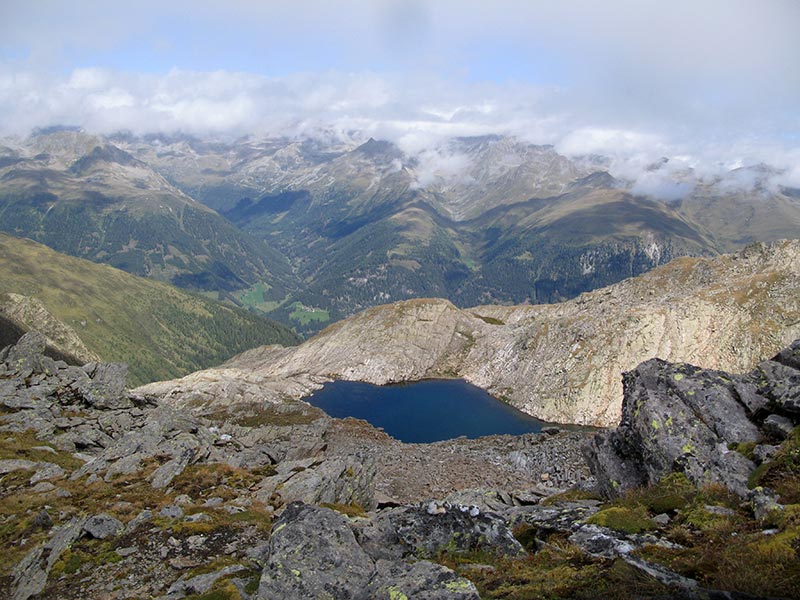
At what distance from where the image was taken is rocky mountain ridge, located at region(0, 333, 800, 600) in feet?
43.3

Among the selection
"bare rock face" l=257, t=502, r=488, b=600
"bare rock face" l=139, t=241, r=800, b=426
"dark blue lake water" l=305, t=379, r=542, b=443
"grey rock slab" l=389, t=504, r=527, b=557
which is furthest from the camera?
"dark blue lake water" l=305, t=379, r=542, b=443

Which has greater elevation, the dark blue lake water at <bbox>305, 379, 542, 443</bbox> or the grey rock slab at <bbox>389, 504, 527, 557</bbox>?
the grey rock slab at <bbox>389, 504, 527, 557</bbox>

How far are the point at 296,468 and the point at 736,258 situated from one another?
160 meters

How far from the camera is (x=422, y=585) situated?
13219 mm

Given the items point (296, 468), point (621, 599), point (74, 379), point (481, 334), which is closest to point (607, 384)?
point (481, 334)

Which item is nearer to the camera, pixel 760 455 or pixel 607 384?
pixel 760 455

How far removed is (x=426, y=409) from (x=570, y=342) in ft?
137

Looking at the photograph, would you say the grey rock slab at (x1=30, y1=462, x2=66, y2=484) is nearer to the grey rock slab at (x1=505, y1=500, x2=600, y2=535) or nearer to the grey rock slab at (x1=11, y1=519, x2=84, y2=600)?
the grey rock slab at (x1=11, y1=519, x2=84, y2=600)

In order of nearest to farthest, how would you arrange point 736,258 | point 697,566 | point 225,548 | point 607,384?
point 697,566, point 225,548, point 607,384, point 736,258

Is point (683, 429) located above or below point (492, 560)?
above

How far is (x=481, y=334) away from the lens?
6599 inches

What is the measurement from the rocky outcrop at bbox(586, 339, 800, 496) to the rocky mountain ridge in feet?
0.27

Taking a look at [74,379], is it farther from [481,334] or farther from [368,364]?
[481,334]

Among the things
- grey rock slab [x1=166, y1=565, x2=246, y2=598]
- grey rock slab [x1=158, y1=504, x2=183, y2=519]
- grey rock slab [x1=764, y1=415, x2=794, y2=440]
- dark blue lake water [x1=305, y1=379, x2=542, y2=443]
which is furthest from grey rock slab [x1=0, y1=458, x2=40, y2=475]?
dark blue lake water [x1=305, y1=379, x2=542, y2=443]
